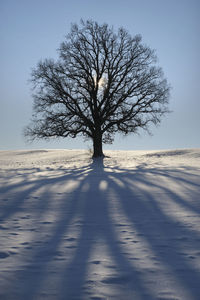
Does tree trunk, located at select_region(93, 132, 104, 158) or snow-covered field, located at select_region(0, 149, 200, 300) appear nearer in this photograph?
snow-covered field, located at select_region(0, 149, 200, 300)

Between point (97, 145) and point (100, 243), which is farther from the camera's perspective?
point (97, 145)

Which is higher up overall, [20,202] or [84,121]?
[84,121]

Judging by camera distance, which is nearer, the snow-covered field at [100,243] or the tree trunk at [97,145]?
the snow-covered field at [100,243]

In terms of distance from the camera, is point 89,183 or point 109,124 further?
point 109,124

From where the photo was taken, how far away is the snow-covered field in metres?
2.82

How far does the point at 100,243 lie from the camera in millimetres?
4117

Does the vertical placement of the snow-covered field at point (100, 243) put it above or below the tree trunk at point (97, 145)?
below

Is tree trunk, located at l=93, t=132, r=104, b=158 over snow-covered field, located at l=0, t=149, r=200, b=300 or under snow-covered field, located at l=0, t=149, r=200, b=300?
over

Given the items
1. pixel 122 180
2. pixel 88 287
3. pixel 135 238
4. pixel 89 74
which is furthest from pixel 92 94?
pixel 88 287

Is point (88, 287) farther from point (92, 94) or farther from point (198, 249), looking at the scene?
point (92, 94)

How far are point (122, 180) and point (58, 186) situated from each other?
2310 mm

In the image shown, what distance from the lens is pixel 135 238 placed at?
4309mm

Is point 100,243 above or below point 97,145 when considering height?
below

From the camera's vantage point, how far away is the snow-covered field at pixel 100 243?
2816 millimetres
